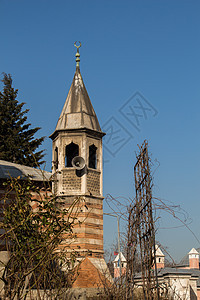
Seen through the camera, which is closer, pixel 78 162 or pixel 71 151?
pixel 78 162

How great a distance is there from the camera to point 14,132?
28.7 meters

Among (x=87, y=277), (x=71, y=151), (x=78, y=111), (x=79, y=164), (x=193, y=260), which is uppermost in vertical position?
(x=78, y=111)

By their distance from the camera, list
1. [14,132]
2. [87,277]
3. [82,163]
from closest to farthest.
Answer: [87,277], [82,163], [14,132]

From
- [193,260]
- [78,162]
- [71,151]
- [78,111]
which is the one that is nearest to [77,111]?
[78,111]

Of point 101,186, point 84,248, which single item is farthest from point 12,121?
point 84,248

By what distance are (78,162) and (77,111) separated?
2617 mm

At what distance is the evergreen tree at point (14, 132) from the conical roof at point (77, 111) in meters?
9.95

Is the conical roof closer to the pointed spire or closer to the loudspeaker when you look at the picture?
the pointed spire

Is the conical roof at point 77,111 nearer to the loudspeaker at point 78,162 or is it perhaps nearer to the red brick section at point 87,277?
the loudspeaker at point 78,162

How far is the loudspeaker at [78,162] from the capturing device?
16.8 meters

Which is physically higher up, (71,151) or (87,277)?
(71,151)

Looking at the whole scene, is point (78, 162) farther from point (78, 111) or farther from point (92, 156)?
point (78, 111)

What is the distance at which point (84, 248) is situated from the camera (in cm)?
1585

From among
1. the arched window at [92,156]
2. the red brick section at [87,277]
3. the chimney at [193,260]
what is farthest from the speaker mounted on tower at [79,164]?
the chimney at [193,260]
